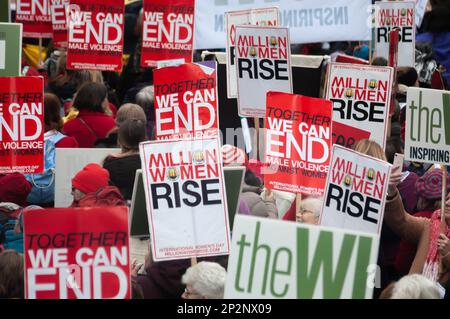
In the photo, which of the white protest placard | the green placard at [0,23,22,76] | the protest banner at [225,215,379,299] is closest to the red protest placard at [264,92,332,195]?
the white protest placard

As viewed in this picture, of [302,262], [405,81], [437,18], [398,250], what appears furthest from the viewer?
[437,18]

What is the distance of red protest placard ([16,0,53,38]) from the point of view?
1413 centimetres

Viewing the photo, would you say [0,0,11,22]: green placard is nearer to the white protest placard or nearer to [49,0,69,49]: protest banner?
[49,0,69,49]: protest banner

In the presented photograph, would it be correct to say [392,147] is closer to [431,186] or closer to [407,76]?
[431,186]

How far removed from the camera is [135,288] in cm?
670

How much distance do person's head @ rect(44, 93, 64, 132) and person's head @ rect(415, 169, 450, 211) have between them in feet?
10.2

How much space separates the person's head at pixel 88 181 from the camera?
8117 millimetres

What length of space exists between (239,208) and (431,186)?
145cm

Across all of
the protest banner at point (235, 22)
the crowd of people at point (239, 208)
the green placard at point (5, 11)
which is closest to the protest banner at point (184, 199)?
the crowd of people at point (239, 208)

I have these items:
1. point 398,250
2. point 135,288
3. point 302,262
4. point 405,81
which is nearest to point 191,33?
point 405,81

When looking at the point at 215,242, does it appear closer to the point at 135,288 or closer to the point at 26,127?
the point at 135,288

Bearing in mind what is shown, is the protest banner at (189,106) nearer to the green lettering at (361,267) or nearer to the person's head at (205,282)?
→ the person's head at (205,282)

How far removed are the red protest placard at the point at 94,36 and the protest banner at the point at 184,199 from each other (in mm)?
4856
